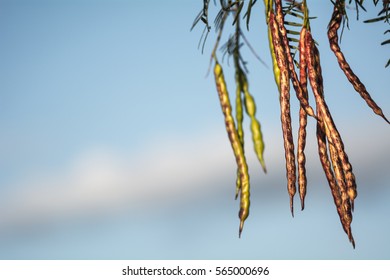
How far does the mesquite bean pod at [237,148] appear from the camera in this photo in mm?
2568

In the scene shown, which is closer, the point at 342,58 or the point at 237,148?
the point at 237,148

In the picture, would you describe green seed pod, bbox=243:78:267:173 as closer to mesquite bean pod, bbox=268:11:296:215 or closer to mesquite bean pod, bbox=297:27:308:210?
mesquite bean pod, bbox=268:11:296:215

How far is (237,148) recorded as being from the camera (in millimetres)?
2555

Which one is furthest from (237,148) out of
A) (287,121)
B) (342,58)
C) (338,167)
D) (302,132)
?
(342,58)

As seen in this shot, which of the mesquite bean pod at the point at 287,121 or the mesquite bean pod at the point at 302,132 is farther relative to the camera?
the mesquite bean pod at the point at 302,132

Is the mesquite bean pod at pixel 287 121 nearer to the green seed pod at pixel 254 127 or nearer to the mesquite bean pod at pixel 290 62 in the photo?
the mesquite bean pod at pixel 290 62

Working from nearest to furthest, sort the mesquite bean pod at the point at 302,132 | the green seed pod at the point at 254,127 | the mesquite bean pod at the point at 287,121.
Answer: the green seed pod at the point at 254,127 → the mesquite bean pod at the point at 287,121 → the mesquite bean pod at the point at 302,132

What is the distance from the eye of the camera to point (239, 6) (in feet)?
10.2

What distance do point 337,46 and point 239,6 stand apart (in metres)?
0.58

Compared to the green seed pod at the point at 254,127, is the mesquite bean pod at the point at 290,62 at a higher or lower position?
higher

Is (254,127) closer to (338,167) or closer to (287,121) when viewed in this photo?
(287,121)
